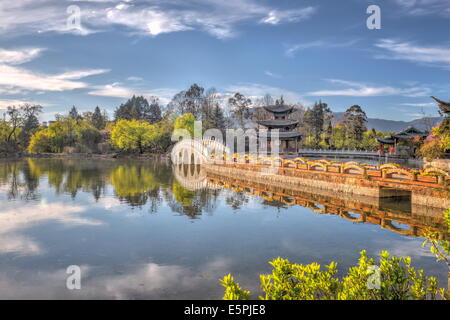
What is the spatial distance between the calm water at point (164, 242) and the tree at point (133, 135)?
47.0 metres

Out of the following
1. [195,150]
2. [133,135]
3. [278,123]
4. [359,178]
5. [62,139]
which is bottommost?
[359,178]

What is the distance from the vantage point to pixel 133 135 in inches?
2670

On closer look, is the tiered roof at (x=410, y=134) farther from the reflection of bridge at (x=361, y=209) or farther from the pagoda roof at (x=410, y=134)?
the reflection of bridge at (x=361, y=209)

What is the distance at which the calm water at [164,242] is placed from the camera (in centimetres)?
813

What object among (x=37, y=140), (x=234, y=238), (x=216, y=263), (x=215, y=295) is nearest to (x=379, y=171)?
(x=234, y=238)

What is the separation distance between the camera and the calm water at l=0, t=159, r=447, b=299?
8.13 meters

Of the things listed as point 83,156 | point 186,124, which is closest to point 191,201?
point 186,124

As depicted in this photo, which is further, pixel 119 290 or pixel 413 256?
pixel 413 256

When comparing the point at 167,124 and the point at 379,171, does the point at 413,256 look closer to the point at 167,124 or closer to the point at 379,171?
the point at 379,171

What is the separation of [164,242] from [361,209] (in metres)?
11.0

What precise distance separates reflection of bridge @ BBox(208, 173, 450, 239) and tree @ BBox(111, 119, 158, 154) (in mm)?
45690

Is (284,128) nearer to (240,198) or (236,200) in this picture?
(240,198)
